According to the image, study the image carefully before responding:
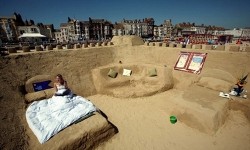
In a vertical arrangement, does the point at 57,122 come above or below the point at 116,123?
above

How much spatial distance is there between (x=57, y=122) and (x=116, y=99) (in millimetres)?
6506

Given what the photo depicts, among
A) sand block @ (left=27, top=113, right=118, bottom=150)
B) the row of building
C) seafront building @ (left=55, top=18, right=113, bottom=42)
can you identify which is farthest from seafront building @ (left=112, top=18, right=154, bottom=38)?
sand block @ (left=27, top=113, right=118, bottom=150)

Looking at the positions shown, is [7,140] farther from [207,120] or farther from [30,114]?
[207,120]

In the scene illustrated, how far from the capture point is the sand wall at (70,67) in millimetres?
7978

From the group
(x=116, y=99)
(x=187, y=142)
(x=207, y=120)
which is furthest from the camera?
(x=116, y=99)

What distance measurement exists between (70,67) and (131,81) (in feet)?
22.0

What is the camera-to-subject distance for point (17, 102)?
31.8ft

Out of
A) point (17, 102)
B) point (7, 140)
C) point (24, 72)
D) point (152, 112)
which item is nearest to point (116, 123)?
point (152, 112)

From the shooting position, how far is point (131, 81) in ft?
50.0

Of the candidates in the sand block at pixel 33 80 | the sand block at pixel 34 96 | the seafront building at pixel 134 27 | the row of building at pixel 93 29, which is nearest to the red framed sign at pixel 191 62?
the sand block at pixel 33 80

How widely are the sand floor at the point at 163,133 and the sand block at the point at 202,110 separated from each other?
0.35m

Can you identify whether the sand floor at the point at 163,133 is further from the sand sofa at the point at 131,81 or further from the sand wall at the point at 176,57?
the sand wall at the point at 176,57

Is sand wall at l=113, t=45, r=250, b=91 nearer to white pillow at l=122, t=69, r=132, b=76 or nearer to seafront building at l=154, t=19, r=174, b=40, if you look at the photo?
white pillow at l=122, t=69, r=132, b=76

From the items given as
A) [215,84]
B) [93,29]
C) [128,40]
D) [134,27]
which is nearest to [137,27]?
[134,27]
